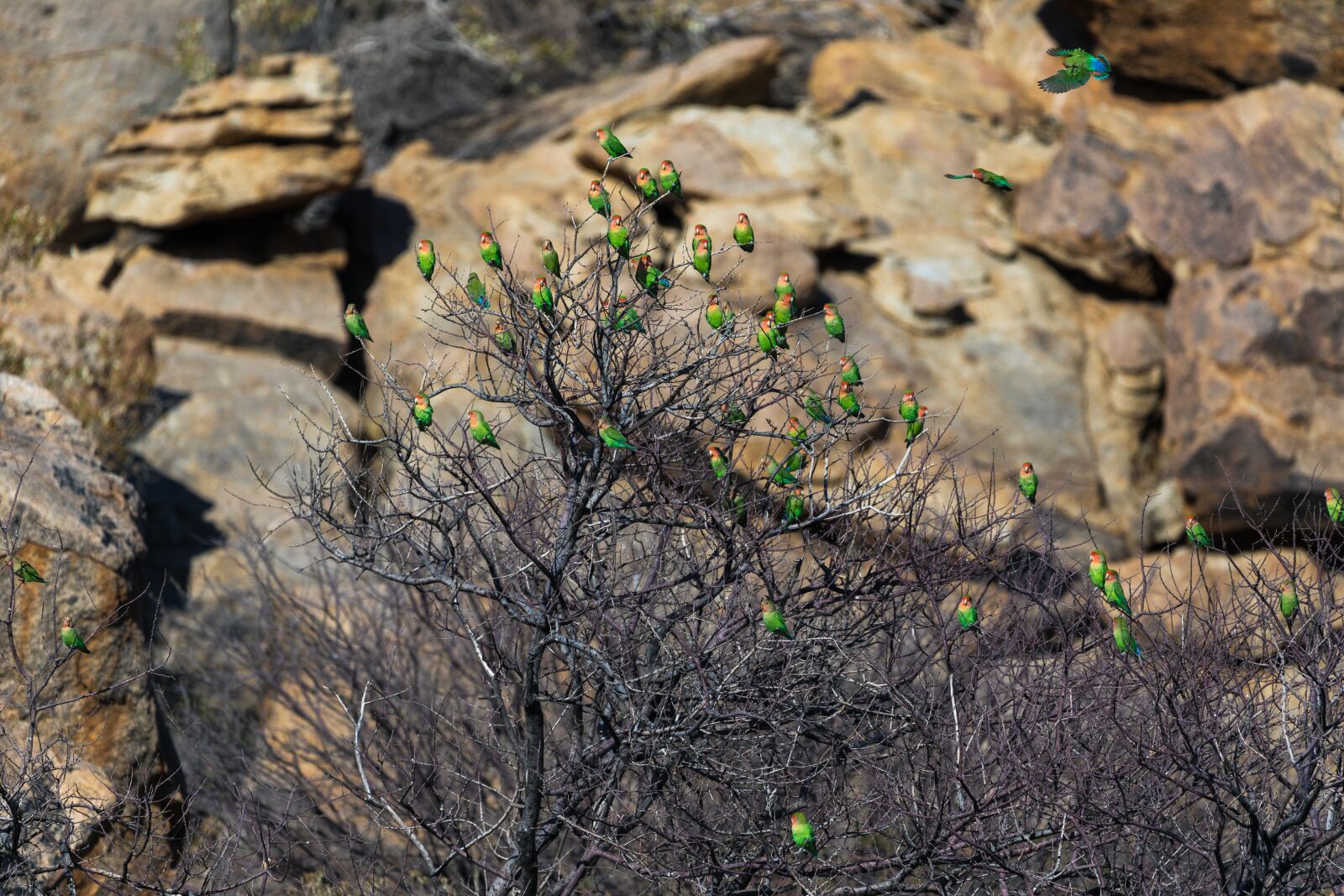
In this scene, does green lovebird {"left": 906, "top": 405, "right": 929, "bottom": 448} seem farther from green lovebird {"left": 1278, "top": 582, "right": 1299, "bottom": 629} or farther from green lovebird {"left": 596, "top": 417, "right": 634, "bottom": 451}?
green lovebird {"left": 1278, "top": 582, "right": 1299, "bottom": 629}

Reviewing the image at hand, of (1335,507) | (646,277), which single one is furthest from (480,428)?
(1335,507)

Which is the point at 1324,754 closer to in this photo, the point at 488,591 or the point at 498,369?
the point at 488,591

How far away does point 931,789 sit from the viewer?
24.0ft

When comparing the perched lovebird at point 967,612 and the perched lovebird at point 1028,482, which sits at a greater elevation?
the perched lovebird at point 967,612

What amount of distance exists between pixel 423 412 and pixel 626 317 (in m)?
0.97

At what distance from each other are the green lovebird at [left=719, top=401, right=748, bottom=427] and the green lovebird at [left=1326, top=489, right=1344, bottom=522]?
2.99 meters

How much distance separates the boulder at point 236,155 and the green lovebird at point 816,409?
9.06m

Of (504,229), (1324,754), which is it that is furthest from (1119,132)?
(1324,754)

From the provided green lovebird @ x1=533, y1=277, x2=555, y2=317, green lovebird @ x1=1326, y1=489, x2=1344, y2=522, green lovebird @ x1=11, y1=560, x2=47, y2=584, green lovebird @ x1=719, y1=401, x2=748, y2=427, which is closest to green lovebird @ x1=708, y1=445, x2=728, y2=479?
green lovebird @ x1=719, y1=401, x2=748, y2=427

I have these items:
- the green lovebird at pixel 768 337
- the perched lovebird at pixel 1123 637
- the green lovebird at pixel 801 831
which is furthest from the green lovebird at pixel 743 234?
the green lovebird at pixel 801 831

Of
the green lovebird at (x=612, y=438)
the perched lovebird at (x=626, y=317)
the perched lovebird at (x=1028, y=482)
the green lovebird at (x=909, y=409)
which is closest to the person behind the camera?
the green lovebird at (x=612, y=438)

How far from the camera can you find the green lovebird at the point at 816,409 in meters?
6.82

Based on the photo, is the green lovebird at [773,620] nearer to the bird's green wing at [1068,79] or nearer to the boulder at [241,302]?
the bird's green wing at [1068,79]

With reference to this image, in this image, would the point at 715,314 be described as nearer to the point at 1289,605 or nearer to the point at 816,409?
the point at 816,409
